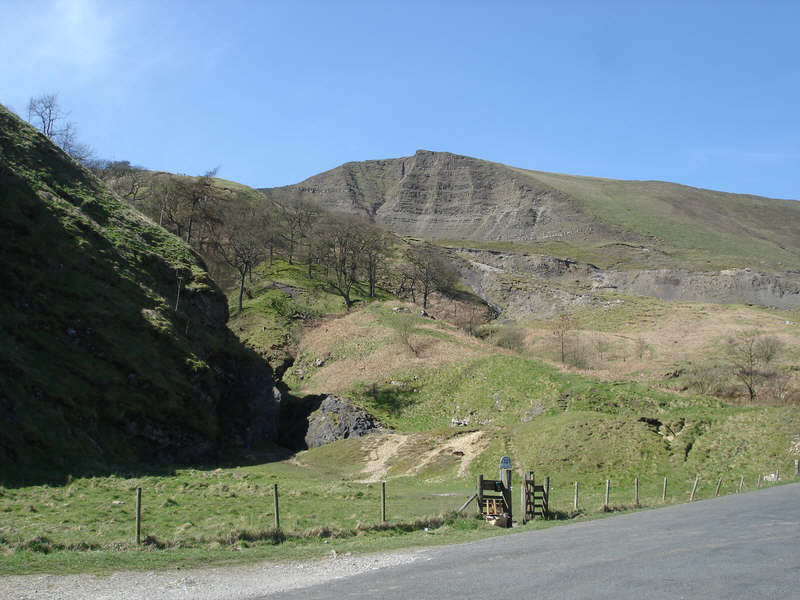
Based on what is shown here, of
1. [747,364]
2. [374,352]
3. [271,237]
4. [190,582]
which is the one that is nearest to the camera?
[190,582]

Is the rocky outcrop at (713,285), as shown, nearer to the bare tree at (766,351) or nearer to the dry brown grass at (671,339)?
the dry brown grass at (671,339)

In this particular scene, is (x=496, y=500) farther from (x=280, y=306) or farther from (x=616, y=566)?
(x=280, y=306)

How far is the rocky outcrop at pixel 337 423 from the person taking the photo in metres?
46.5

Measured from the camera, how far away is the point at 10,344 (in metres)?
31.6

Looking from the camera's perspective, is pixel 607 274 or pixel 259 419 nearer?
pixel 259 419

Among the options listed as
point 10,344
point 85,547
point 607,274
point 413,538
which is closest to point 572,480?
point 413,538

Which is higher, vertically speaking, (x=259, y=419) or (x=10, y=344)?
(x=10, y=344)

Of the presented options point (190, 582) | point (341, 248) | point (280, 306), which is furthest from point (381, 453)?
point (341, 248)

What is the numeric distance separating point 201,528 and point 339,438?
1180 inches

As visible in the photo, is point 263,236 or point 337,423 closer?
point 337,423

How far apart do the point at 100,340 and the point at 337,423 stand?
19.2 meters

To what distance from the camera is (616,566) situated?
1126cm

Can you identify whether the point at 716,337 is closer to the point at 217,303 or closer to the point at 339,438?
the point at 339,438

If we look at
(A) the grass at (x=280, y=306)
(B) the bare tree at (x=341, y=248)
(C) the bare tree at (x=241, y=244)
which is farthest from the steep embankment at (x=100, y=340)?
(B) the bare tree at (x=341, y=248)
